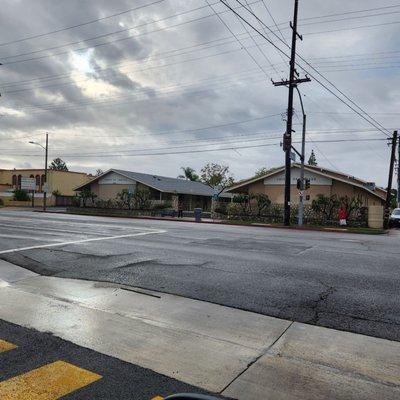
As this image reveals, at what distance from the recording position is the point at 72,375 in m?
4.35

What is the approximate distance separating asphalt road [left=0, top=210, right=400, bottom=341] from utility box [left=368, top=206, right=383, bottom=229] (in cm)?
1918

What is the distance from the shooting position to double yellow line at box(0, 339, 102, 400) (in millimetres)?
3926

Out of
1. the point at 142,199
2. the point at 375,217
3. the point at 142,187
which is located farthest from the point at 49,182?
the point at 375,217

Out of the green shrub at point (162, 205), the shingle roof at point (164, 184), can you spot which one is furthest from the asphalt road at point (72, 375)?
the shingle roof at point (164, 184)

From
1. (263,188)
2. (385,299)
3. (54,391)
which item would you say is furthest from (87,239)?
(263,188)

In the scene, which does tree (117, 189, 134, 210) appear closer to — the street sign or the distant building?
the distant building

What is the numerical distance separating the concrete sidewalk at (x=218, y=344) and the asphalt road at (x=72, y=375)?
165 mm

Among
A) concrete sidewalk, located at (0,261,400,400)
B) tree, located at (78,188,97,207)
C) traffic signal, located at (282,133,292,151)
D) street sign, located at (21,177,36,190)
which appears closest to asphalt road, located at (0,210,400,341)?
concrete sidewalk, located at (0,261,400,400)

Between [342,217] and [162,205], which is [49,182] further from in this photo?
[342,217]

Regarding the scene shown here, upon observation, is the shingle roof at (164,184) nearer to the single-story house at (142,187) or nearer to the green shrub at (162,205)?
the single-story house at (142,187)

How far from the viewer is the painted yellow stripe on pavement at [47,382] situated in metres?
3.93

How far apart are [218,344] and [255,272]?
177 inches

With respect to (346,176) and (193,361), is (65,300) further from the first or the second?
(346,176)

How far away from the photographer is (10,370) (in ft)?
14.5
